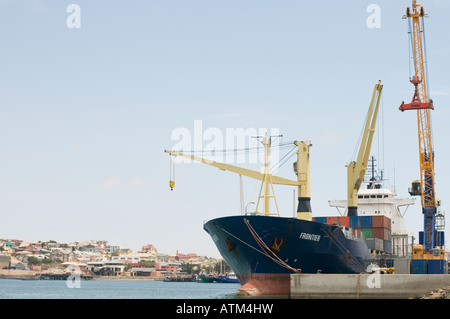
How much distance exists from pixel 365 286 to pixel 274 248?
787cm

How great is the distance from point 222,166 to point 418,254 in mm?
18600

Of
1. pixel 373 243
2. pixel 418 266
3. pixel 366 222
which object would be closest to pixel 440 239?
pixel 366 222

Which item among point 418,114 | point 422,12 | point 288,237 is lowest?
point 288,237

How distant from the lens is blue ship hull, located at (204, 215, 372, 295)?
46.3m

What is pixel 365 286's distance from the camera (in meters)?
40.7

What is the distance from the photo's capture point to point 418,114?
229ft

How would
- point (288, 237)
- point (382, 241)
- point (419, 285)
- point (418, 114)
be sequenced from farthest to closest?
1. point (418, 114)
2. point (382, 241)
3. point (288, 237)
4. point (419, 285)

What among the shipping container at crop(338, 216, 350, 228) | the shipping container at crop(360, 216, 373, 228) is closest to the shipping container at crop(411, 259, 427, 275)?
the shipping container at crop(360, 216, 373, 228)

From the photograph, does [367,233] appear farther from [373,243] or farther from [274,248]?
[274,248]

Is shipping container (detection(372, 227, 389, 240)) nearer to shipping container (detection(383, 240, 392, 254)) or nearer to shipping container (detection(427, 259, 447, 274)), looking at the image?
shipping container (detection(383, 240, 392, 254))
